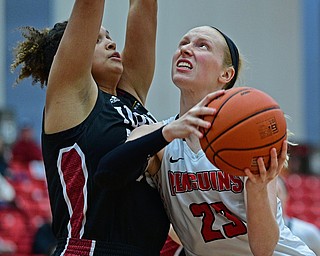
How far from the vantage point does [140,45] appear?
399 centimetres

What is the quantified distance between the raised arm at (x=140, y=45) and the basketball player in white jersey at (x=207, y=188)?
0.51 m

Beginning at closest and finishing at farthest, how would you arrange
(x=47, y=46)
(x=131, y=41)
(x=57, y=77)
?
1. (x=57, y=77)
2. (x=47, y=46)
3. (x=131, y=41)

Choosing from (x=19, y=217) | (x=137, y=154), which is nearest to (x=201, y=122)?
(x=137, y=154)

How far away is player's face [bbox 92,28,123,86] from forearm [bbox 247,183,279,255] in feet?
3.11

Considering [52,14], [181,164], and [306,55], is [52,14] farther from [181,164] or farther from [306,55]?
[181,164]

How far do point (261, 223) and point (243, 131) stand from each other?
461mm

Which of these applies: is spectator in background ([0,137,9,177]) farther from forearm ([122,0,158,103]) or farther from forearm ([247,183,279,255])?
forearm ([247,183,279,255])

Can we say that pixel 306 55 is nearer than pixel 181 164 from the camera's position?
No

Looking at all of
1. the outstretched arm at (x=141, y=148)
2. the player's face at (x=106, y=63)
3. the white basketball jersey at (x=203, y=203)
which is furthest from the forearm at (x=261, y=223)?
the player's face at (x=106, y=63)

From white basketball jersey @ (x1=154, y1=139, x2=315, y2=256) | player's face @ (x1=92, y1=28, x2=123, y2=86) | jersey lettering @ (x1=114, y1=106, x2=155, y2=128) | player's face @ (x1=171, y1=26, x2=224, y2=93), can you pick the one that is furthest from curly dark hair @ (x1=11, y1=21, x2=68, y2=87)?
white basketball jersey @ (x1=154, y1=139, x2=315, y2=256)

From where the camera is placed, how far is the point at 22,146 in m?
11.9

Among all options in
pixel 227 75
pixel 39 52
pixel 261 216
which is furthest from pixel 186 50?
pixel 261 216

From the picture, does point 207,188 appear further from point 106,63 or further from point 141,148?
point 106,63

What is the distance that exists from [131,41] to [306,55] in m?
13.9
